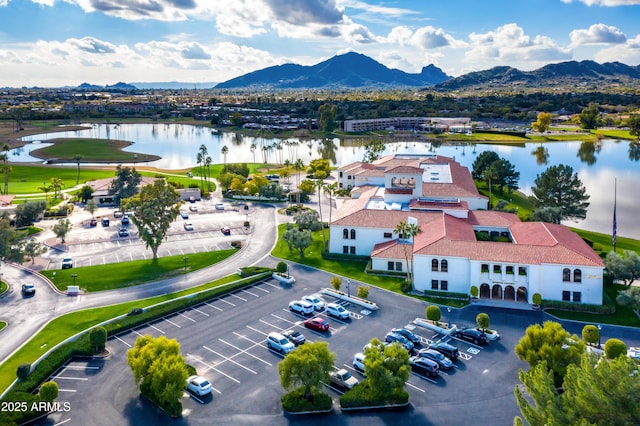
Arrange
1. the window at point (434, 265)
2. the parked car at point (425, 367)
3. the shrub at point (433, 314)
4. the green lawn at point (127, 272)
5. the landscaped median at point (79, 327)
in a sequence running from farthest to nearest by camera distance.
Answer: the green lawn at point (127, 272)
the window at point (434, 265)
the shrub at point (433, 314)
the parked car at point (425, 367)
the landscaped median at point (79, 327)

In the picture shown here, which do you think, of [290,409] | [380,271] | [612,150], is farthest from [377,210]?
[612,150]

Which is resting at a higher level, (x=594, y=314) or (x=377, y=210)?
(x=377, y=210)

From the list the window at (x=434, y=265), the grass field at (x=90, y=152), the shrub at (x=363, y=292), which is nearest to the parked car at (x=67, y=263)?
the shrub at (x=363, y=292)

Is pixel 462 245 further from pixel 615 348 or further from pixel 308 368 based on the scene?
pixel 308 368

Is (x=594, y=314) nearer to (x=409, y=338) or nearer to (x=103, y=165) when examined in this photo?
(x=409, y=338)

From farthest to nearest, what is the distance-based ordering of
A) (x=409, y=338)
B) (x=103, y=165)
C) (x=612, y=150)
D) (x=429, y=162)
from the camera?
(x=612, y=150) → (x=103, y=165) → (x=429, y=162) → (x=409, y=338)

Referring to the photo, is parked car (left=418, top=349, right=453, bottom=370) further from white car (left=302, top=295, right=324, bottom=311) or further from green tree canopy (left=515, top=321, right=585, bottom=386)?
white car (left=302, top=295, right=324, bottom=311)

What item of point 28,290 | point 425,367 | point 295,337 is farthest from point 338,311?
point 28,290

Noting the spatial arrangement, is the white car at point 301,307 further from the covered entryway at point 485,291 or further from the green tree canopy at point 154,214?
the green tree canopy at point 154,214
